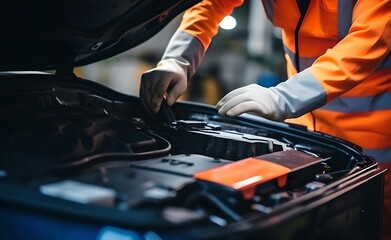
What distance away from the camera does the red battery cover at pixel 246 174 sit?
0.86 metres

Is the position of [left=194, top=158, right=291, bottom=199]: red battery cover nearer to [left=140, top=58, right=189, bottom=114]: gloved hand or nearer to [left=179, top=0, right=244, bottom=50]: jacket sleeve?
[left=140, top=58, right=189, bottom=114]: gloved hand

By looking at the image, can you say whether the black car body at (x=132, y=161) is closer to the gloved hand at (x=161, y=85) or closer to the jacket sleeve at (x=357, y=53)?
the gloved hand at (x=161, y=85)

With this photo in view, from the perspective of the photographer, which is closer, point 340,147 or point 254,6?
point 340,147

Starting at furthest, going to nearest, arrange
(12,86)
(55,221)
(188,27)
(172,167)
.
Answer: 1. (188,27)
2. (12,86)
3. (172,167)
4. (55,221)

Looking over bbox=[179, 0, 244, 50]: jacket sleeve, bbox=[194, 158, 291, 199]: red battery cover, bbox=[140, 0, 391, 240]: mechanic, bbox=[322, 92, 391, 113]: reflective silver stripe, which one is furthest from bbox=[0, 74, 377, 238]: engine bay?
bbox=[179, 0, 244, 50]: jacket sleeve

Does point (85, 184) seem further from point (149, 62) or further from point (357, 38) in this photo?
point (149, 62)

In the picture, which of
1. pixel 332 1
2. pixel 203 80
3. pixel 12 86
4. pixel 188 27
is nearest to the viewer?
pixel 12 86

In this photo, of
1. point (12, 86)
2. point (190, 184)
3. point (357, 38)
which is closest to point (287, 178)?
point (190, 184)

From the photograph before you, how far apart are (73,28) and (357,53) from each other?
2.37 feet

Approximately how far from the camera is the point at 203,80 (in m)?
4.93

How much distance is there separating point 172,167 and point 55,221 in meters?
0.29

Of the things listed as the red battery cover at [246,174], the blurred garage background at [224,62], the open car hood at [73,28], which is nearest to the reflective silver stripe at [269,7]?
the open car hood at [73,28]

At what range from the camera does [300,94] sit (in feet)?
4.30

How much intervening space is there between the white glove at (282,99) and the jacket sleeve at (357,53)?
0.08 feet
